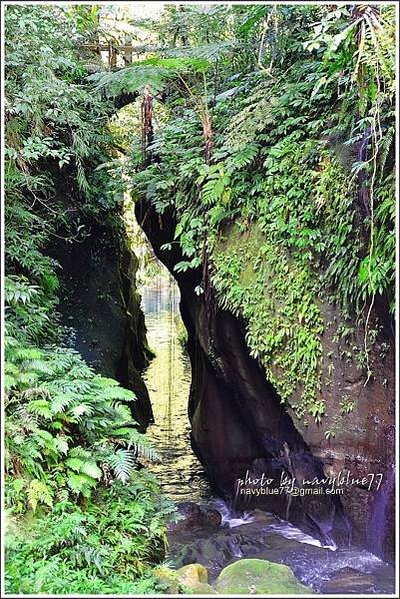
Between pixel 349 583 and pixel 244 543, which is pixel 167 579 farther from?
pixel 244 543

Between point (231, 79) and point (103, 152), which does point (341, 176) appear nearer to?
point (231, 79)

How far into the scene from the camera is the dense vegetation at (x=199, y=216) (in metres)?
4.48

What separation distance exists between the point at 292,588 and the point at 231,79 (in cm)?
762

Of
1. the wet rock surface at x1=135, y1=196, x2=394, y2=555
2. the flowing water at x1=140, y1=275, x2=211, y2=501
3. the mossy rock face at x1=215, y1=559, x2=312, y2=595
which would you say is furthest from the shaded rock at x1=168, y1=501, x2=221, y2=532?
the mossy rock face at x1=215, y1=559, x2=312, y2=595

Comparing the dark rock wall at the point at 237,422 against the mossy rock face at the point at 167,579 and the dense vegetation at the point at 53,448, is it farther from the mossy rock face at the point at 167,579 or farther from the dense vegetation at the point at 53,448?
the mossy rock face at the point at 167,579

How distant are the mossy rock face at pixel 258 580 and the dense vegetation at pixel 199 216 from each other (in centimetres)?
106

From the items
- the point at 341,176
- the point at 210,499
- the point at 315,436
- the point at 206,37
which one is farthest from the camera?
the point at 210,499

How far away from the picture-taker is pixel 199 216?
8.30m

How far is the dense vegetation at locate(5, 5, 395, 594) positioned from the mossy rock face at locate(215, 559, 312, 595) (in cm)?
106

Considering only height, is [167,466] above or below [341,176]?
below

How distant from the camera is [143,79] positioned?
309 inches

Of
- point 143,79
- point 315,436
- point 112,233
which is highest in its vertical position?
point 143,79

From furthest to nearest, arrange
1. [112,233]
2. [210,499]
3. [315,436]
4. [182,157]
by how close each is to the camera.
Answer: [112,233] → [210,499] → [182,157] → [315,436]

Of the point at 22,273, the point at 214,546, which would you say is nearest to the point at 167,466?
the point at 214,546
